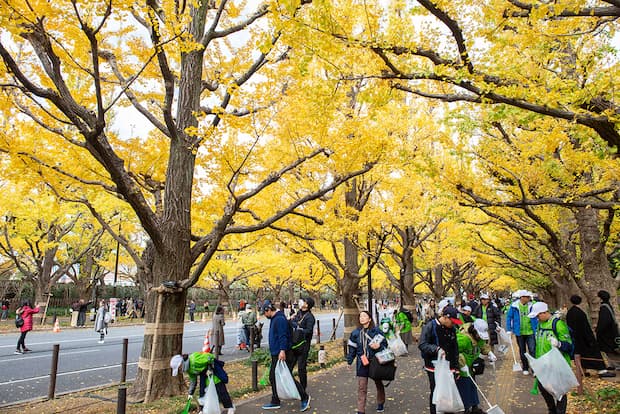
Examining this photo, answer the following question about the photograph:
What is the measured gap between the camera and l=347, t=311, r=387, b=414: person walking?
5.77 meters

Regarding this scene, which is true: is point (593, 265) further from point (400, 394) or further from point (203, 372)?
point (203, 372)

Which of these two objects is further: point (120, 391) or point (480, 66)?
point (480, 66)

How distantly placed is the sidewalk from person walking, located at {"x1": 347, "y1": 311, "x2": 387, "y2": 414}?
1.73 feet

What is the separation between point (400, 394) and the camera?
715 cm

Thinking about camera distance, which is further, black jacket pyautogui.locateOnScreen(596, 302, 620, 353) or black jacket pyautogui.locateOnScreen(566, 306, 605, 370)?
black jacket pyautogui.locateOnScreen(596, 302, 620, 353)

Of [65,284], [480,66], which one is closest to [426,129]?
[480,66]

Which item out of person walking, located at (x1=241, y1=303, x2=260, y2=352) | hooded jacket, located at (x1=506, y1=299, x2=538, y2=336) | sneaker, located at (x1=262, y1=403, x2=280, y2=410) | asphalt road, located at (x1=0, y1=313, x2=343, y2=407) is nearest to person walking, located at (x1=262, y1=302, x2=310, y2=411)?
sneaker, located at (x1=262, y1=403, x2=280, y2=410)

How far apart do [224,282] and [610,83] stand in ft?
94.7

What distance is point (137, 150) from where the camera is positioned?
29.3 ft

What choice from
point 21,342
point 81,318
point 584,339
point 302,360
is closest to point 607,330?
point 584,339

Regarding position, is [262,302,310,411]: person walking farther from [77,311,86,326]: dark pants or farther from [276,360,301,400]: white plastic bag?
[77,311,86,326]: dark pants

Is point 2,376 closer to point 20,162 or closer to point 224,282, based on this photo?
point 20,162

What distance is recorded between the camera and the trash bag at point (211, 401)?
17.4 feet

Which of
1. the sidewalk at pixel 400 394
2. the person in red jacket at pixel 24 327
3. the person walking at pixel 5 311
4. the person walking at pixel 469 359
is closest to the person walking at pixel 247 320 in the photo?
the sidewalk at pixel 400 394
